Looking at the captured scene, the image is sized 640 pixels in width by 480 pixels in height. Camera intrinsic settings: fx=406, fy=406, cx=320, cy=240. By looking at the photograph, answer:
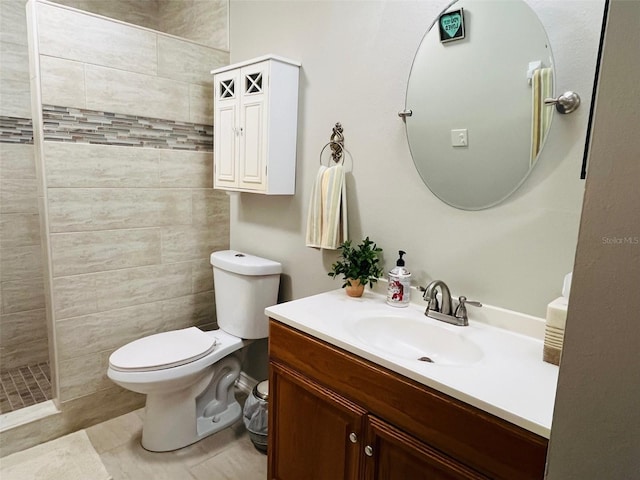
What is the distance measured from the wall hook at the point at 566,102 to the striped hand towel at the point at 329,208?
0.81 m

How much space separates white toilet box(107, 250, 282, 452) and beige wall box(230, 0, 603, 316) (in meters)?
0.20

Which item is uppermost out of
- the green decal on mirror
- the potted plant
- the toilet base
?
the green decal on mirror

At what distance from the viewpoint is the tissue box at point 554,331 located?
3.48ft

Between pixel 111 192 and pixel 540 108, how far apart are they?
191 cm

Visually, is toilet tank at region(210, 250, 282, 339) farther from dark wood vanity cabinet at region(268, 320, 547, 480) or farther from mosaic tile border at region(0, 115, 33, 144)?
mosaic tile border at region(0, 115, 33, 144)

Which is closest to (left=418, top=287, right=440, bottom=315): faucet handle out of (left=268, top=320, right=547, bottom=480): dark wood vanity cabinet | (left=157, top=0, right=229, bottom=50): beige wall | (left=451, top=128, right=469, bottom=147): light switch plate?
(left=268, top=320, right=547, bottom=480): dark wood vanity cabinet

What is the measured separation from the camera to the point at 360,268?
1623mm

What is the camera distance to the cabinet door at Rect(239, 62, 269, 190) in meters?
1.88

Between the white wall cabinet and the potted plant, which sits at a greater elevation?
the white wall cabinet

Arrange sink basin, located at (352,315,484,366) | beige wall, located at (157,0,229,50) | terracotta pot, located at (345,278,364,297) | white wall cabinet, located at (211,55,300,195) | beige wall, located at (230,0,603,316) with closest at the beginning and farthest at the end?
beige wall, located at (230,0,603,316) → sink basin, located at (352,315,484,366) → terracotta pot, located at (345,278,364,297) → white wall cabinet, located at (211,55,300,195) → beige wall, located at (157,0,229,50)

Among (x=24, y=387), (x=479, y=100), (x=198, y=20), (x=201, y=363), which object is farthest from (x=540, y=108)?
(x=24, y=387)

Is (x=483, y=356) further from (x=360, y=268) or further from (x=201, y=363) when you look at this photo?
(x=201, y=363)

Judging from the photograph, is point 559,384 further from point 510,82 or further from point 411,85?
point 411,85

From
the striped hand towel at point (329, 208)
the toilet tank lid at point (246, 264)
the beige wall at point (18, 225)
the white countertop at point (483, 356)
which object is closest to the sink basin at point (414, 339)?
the white countertop at point (483, 356)
